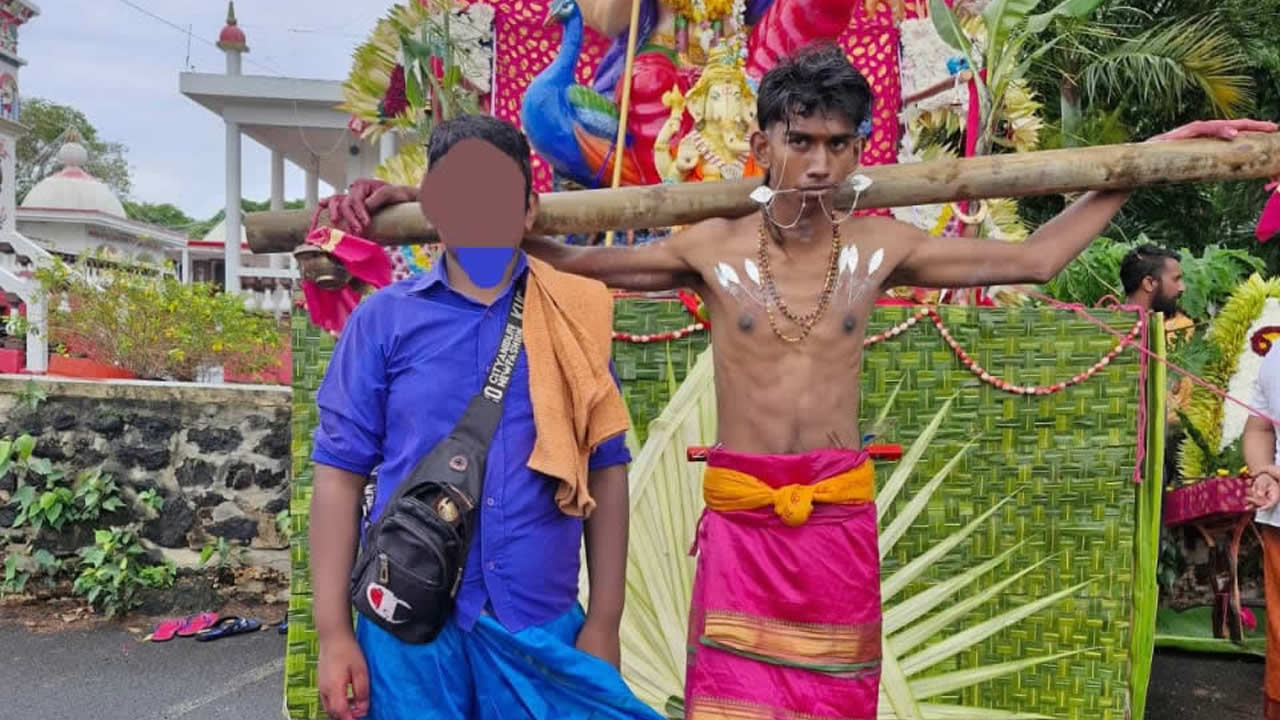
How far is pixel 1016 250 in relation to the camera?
7.80ft

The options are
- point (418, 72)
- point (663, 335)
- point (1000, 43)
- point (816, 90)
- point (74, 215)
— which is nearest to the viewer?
point (816, 90)

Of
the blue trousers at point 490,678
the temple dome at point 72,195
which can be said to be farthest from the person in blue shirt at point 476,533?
the temple dome at point 72,195

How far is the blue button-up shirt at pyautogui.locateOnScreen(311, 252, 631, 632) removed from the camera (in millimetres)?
1769

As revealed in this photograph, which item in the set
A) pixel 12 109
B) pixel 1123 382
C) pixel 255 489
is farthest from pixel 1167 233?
pixel 12 109

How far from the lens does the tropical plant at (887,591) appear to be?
3.22 meters

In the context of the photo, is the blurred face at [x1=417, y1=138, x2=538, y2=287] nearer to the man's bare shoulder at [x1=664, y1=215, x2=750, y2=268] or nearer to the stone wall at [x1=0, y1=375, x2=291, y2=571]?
the man's bare shoulder at [x1=664, y1=215, x2=750, y2=268]

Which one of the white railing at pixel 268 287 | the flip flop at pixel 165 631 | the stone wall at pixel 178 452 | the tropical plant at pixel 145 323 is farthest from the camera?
the white railing at pixel 268 287

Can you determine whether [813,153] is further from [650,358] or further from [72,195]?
[72,195]

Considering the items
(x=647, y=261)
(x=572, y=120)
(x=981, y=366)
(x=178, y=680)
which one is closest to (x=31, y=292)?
(x=178, y=680)

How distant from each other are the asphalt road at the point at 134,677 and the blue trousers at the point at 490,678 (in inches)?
103

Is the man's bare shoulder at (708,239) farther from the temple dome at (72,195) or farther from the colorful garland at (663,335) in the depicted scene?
the temple dome at (72,195)

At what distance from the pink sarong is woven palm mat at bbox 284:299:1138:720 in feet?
3.27

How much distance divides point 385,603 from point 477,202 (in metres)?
0.71

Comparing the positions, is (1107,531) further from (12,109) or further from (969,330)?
(12,109)
